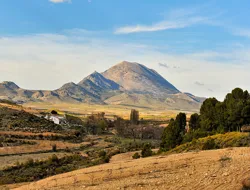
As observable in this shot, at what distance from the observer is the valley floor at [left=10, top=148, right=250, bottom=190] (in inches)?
802

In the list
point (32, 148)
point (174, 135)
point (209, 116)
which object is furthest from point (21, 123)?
point (209, 116)

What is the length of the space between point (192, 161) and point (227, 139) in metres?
15.9

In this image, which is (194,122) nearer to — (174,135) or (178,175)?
(174,135)

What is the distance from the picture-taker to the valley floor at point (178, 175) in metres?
20.4

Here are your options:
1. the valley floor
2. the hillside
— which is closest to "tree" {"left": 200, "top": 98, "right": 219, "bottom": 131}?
the valley floor

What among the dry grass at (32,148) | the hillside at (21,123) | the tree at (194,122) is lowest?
the dry grass at (32,148)

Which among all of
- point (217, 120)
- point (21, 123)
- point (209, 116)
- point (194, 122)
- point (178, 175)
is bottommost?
point (21, 123)

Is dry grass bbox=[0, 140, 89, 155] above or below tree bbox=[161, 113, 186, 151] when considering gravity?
below

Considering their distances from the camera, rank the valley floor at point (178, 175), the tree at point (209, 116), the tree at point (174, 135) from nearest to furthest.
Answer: the valley floor at point (178, 175), the tree at point (174, 135), the tree at point (209, 116)

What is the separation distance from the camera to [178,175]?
22.3 meters

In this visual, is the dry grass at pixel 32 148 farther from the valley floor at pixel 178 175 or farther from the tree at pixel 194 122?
the valley floor at pixel 178 175

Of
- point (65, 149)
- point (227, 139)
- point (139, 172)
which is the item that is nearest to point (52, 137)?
point (65, 149)

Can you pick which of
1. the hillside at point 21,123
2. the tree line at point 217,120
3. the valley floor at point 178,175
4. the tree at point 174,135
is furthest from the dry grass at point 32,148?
the valley floor at point 178,175

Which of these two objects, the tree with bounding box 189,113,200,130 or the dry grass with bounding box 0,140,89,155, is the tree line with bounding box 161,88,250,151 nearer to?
the tree with bounding box 189,113,200,130
